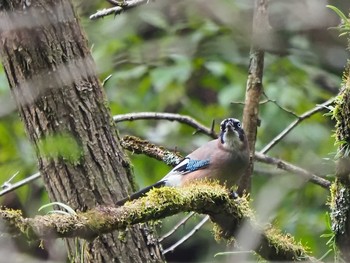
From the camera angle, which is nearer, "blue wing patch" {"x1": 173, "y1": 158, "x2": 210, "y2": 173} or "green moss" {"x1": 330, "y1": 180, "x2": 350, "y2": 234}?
"green moss" {"x1": 330, "y1": 180, "x2": 350, "y2": 234}

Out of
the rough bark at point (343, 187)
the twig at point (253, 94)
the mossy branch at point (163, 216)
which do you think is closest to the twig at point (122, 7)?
the twig at point (253, 94)

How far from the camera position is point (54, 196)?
409 centimetres

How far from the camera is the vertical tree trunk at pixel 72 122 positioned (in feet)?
12.9

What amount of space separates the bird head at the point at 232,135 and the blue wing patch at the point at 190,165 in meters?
0.18

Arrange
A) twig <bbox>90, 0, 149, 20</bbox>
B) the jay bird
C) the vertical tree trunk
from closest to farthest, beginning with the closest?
the vertical tree trunk < twig <bbox>90, 0, 149, 20</bbox> < the jay bird

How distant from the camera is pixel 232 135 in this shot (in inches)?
189

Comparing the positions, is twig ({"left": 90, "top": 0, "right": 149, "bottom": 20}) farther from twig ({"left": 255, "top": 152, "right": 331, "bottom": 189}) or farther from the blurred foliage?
twig ({"left": 255, "top": 152, "right": 331, "bottom": 189})

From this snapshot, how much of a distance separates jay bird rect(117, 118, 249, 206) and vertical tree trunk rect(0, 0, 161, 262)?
50 cm

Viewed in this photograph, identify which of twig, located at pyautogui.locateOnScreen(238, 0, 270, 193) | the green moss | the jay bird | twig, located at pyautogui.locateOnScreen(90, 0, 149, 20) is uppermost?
twig, located at pyautogui.locateOnScreen(90, 0, 149, 20)

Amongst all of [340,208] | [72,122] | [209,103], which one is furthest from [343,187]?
[209,103]

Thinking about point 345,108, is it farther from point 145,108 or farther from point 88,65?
point 145,108

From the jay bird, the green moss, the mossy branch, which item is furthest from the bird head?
the green moss

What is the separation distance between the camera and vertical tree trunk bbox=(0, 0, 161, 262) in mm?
3930

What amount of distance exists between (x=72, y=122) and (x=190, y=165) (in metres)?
0.93
